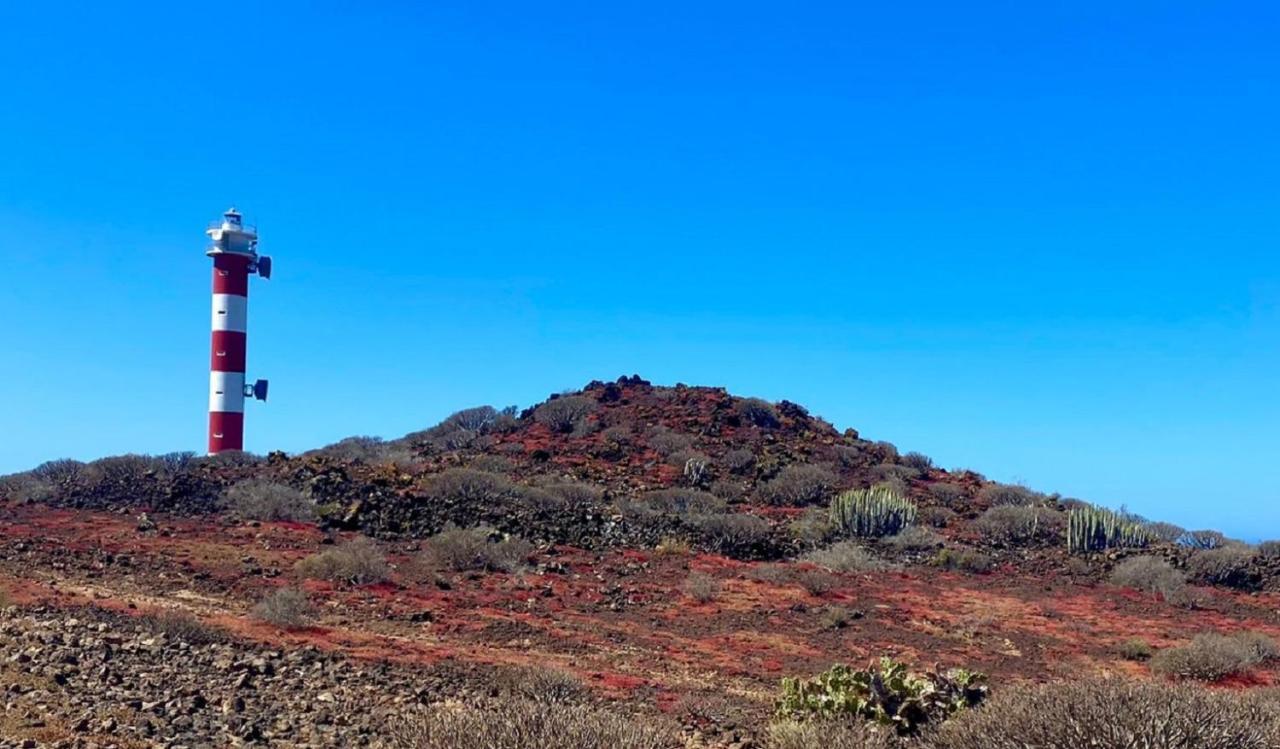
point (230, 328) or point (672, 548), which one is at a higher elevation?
point (230, 328)

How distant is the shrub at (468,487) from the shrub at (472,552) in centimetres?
440

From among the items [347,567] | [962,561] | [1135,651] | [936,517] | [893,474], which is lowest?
Answer: [1135,651]

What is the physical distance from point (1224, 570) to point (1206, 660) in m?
8.77

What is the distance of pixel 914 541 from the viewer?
2061cm

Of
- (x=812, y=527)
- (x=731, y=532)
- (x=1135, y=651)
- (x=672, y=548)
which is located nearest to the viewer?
(x=1135, y=651)

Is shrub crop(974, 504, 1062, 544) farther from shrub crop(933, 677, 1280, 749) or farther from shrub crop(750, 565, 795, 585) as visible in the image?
shrub crop(933, 677, 1280, 749)

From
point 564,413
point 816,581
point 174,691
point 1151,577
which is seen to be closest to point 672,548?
point 816,581

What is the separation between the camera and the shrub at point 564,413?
33.5m

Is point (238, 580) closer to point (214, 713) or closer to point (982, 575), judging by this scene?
point (214, 713)

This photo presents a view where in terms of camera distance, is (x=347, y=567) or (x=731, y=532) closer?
(x=347, y=567)

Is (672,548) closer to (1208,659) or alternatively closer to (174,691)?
(1208,659)

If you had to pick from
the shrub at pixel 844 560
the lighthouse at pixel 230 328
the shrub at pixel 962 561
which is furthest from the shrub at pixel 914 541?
the lighthouse at pixel 230 328

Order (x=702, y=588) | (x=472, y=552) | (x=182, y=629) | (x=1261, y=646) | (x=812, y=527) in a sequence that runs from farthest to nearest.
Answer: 1. (x=812, y=527)
2. (x=472, y=552)
3. (x=702, y=588)
4. (x=1261, y=646)
5. (x=182, y=629)

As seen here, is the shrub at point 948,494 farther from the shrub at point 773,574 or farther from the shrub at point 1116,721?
the shrub at point 1116,721
